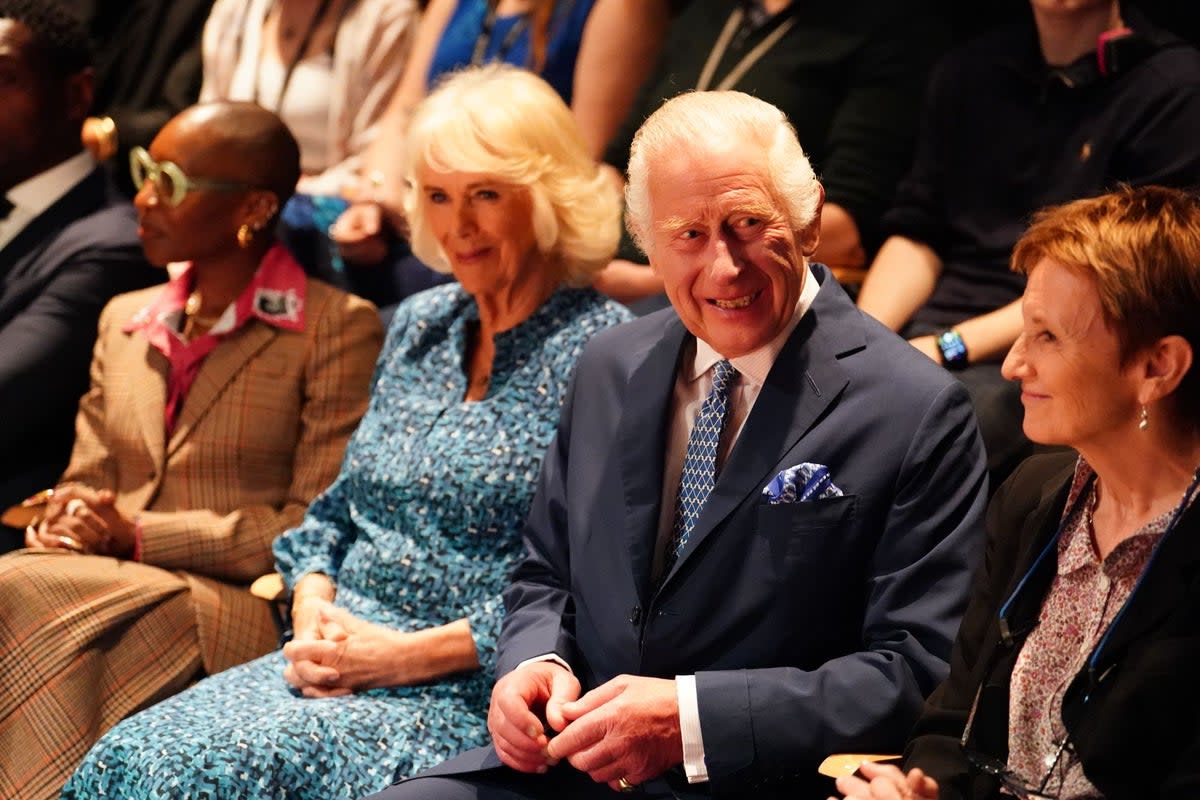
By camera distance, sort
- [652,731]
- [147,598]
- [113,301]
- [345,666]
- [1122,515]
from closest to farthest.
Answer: [1122,515] → [652,731] → [345,666] → [147,598] → [113,301]

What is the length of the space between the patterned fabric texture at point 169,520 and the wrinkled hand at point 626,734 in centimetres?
124

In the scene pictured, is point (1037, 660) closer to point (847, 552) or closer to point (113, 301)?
point (847, 552)

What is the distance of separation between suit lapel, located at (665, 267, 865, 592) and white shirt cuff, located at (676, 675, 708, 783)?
172 millimetres

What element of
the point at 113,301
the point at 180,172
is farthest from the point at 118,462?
the point at 180,172

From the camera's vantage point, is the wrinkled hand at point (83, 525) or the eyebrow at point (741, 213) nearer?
the eyebrow at point (741, 213)

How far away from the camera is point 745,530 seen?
2.26 m

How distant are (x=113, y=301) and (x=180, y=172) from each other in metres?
0.40

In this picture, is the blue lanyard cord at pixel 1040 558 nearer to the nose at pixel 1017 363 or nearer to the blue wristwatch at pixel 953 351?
the nose at pixel 1017 363

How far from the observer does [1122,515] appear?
1929 mm

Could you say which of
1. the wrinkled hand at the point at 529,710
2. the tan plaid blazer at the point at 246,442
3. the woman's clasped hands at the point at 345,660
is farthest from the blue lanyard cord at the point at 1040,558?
the tan plaid blazer at the point at 246,442

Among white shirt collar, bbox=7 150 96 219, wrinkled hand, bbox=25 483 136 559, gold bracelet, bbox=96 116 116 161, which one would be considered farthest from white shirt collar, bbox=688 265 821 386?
white shirt collar, bbox=7 150 96 219

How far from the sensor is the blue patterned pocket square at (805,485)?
7.33ft

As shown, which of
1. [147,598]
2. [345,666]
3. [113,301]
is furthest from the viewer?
[113,301]

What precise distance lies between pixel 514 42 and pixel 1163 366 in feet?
8.73
